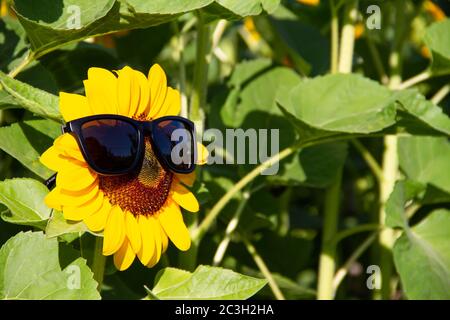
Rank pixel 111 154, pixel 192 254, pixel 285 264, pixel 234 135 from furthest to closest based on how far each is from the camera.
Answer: pixel 285 264
pixel 234 135
pixel 192 254
pixel 111 154

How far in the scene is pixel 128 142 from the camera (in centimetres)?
81

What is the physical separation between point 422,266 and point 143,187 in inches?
15.0

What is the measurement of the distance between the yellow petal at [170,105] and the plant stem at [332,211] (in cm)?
39

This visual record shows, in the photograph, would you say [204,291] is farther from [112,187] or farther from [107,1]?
[107,1]

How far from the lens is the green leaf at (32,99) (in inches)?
31.4

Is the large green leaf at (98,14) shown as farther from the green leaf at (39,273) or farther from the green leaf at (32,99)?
the green leaf at (39,273)

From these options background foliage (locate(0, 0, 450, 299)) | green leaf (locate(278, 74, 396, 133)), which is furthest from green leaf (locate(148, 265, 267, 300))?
green leaf (locate(278, 74, 396, 133))

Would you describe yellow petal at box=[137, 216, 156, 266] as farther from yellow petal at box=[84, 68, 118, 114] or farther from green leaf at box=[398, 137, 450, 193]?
green leaf at box=[398, 137, 450, 193]

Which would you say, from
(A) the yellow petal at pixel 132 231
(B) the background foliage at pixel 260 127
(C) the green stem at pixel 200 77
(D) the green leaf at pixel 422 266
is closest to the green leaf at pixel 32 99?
(B) the background foliage at pixel 260 127

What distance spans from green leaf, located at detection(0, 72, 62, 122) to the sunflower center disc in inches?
2.9

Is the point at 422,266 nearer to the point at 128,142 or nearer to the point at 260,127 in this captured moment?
the point at 260,127
